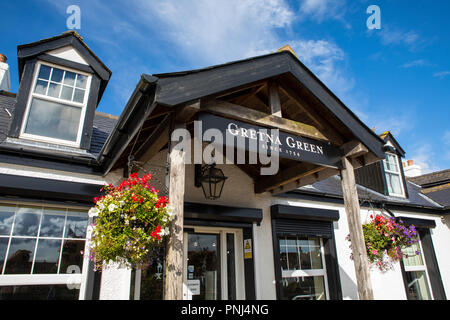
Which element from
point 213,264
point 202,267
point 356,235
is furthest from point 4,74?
point 356,235

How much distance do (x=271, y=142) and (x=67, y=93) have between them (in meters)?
3.56

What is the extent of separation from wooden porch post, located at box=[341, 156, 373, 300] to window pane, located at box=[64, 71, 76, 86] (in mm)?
4649

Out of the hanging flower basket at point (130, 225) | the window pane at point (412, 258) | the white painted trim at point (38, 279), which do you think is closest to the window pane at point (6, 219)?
the white painted trim at point (38, 279)

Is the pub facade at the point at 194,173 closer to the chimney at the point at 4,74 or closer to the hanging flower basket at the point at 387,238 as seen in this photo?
the hanging flower basket at the point at 387,238

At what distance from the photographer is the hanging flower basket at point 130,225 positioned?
2314 mm

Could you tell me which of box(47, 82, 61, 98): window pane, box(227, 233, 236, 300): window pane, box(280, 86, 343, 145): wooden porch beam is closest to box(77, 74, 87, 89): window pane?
box(47, 82, 61, 98): window pane

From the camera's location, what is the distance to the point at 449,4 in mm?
7223

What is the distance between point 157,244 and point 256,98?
9.76 ft

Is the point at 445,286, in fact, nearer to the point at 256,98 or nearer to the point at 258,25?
the point at 256,98

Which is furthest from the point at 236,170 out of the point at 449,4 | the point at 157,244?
the point at 449,4

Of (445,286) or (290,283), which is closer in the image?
(290,283)

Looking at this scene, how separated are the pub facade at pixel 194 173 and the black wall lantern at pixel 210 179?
0.03m

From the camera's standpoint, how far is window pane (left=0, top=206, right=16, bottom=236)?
3.61m

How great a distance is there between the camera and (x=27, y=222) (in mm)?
3762
